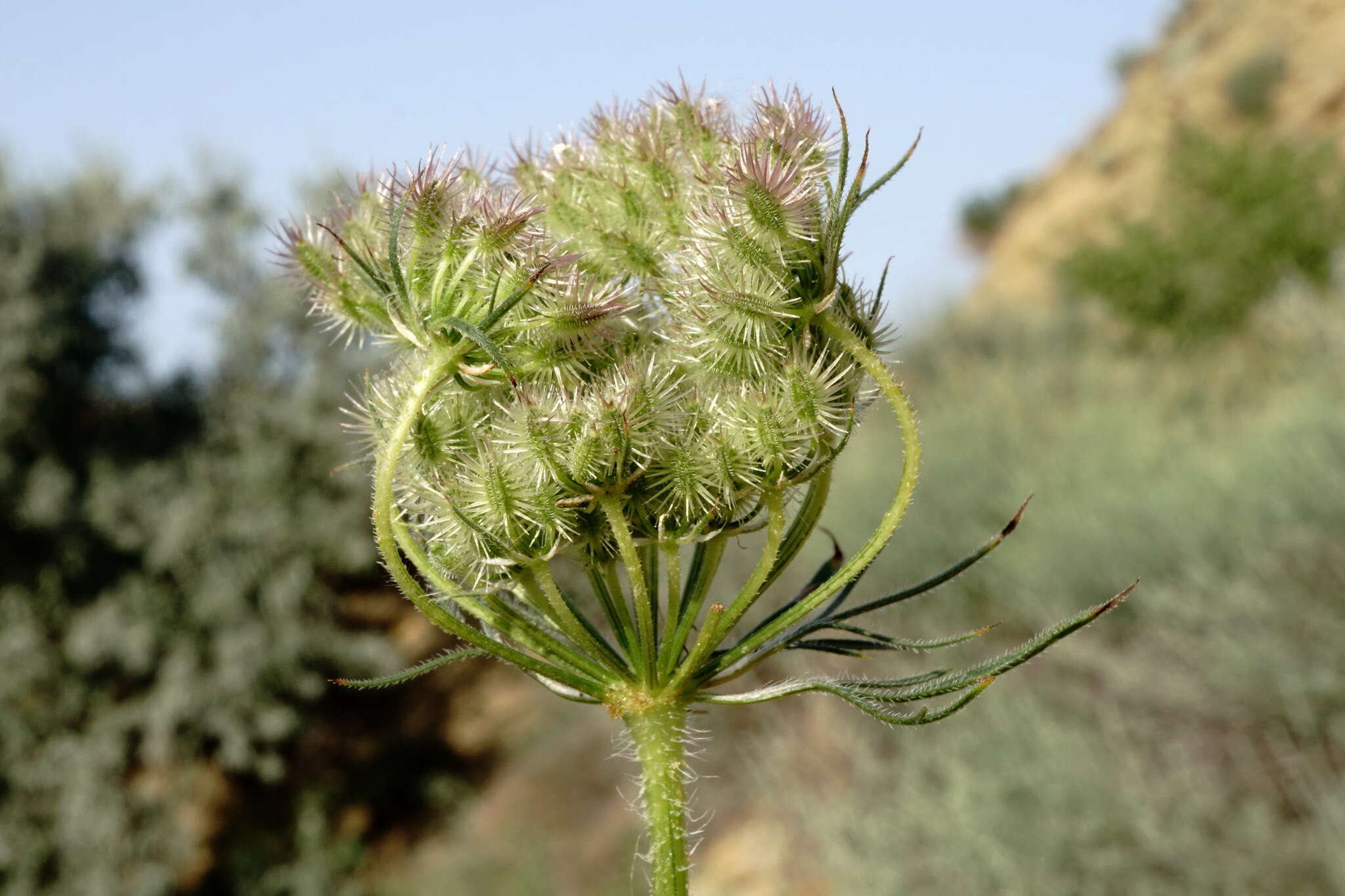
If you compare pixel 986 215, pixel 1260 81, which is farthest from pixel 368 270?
pixel 986 215

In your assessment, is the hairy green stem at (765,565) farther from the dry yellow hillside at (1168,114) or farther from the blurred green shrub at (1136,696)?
the dry yellow hillside at (1168,114)

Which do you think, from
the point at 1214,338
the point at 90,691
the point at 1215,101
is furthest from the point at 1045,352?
the point at 1215,101

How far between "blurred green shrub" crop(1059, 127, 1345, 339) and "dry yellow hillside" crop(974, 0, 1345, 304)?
6.53ft

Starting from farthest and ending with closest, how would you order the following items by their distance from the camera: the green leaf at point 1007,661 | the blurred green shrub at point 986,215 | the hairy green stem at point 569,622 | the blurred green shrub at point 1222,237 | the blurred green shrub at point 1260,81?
the blurred green shrub at point 986,215
the blurred green shrub at point 1260,81
the blurred green shrub at point 1222,237
the hairy green stem at point 569,622
the green leaf at point 1007,661

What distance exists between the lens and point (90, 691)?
1115cm

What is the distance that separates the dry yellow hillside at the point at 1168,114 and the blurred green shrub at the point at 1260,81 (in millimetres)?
80

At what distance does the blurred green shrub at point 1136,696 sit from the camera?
5301mm

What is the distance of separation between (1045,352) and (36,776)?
42.4 ft

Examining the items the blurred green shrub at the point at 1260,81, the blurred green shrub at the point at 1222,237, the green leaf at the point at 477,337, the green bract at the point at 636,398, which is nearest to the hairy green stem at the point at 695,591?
the green bract at the point at 636,398

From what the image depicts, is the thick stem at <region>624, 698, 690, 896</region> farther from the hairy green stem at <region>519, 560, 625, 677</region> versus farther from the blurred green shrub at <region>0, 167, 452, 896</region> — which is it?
the blurred green shrub at <region>0, 167, 452, 896</region>

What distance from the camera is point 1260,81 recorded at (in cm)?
2541

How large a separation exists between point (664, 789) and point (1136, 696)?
5912 millimetres

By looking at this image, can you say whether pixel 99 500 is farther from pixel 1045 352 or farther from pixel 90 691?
pixel 1045 352

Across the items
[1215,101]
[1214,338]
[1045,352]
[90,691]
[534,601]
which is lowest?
[534,601]
